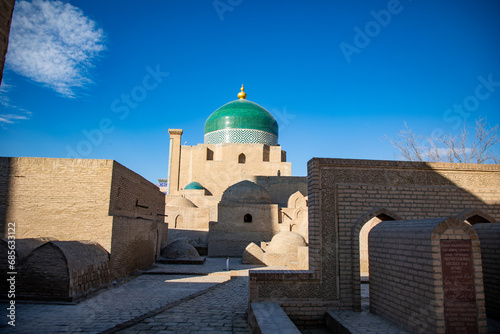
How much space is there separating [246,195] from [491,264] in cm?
1417

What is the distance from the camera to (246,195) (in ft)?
61.1

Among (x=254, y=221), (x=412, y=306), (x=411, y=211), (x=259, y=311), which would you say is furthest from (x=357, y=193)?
(x=254, y=221)

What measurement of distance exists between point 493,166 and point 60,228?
917 cm

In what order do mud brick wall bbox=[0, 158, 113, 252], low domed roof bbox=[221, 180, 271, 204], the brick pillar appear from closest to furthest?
mud brick wall bbox=[0, 158, 113, 252], low domed roof bbox=[221, 180, 271, 204], the brick pillar

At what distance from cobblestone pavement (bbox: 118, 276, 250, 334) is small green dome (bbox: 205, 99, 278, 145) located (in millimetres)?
21951

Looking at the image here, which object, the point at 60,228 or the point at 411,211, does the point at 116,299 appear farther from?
the point at 411,211

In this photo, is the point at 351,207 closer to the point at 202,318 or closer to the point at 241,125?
the point at 202,318

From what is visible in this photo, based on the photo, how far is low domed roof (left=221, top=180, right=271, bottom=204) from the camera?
730 inches

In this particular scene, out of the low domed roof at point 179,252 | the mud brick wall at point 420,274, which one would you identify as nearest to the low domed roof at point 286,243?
the low domed roof at point 179,252

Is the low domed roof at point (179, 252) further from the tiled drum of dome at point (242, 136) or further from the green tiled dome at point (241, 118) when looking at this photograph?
the green tiled dome at point (241, 118)

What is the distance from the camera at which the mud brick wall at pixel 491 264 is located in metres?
4.84

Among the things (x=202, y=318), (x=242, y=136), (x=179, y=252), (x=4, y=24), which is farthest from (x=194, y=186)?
(x=4, y=24)

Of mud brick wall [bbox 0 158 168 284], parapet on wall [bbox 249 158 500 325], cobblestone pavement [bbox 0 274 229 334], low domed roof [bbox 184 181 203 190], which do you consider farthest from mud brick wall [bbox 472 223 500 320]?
low domed roof [bbox 184 181 203 190]

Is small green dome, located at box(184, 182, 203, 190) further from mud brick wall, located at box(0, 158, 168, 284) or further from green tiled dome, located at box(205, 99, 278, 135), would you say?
mud brick wall, located at box(0, 158, 168, 284)
